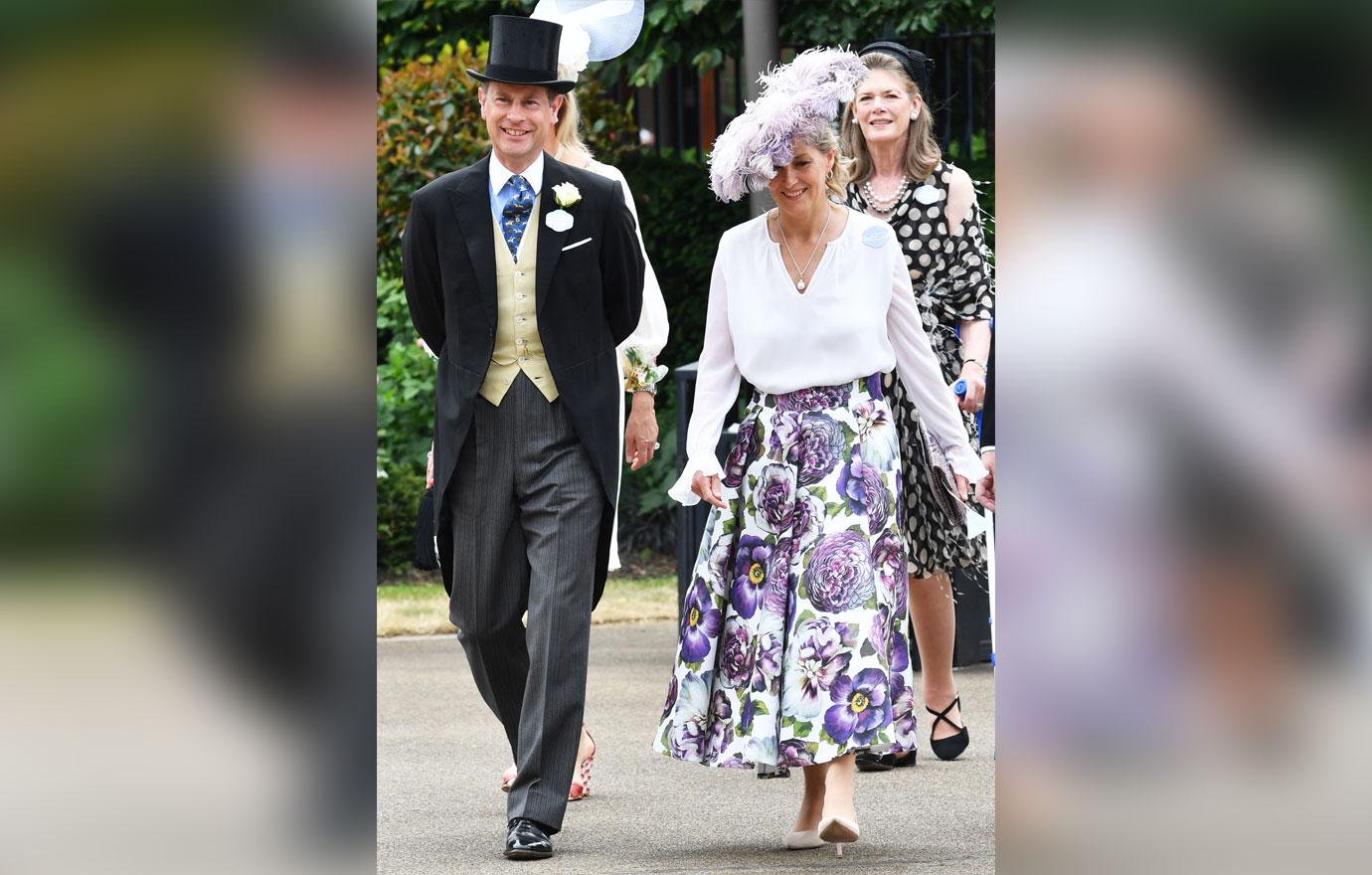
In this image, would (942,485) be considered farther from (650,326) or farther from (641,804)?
(641,804)

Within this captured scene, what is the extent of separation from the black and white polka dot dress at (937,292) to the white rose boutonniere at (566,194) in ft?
4.42

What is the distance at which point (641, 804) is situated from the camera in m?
6.00

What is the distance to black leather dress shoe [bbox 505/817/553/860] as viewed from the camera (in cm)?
518

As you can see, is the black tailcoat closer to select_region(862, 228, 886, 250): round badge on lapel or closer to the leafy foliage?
select_region(862, 228, 886, 250): round badge on lapel

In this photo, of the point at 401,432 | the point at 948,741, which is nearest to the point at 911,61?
the point at 948,741

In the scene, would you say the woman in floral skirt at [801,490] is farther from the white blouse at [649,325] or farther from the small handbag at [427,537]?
the small handbag at [427,537]

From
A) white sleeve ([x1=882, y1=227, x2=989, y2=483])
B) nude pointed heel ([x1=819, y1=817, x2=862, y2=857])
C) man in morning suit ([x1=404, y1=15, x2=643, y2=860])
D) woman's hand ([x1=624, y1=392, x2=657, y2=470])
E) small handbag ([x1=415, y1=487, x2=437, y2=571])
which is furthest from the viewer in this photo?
woman's hand ([x1=624, y1=392, x2=657, y2=470])

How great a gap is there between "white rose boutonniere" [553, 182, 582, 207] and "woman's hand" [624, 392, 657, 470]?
710 mm
